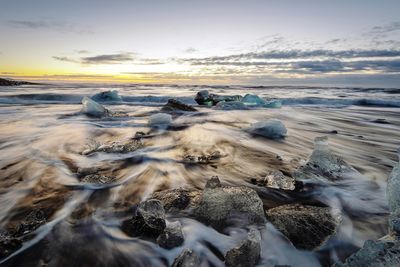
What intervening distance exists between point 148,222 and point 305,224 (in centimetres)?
112

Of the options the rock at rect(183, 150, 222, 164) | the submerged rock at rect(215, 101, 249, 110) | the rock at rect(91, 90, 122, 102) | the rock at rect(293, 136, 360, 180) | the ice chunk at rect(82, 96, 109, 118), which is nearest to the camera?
the rock at rect(293, 136, 360, 180)

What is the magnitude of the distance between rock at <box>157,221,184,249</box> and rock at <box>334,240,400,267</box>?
3.47ft

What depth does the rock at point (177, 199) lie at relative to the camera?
246cm

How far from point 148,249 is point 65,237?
619 millimetres

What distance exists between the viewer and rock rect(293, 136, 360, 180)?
3.35 meters

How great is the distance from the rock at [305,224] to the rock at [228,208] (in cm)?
14

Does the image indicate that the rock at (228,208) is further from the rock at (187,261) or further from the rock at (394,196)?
the rock at (394,196)

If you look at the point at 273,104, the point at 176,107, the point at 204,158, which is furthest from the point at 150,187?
the point at 273,104

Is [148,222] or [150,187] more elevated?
[148,222]

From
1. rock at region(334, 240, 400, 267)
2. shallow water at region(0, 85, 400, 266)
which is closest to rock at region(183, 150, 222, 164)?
shallow water at region(0, 85, 400, 266)

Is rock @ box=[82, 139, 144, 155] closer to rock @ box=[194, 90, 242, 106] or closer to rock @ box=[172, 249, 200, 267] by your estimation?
rock @ box=[172, 249, 200, 267]

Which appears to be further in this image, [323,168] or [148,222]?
[323,168]

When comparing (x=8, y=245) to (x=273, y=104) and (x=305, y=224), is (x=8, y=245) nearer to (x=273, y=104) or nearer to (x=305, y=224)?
(x=305, y=224)

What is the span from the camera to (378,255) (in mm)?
1432
